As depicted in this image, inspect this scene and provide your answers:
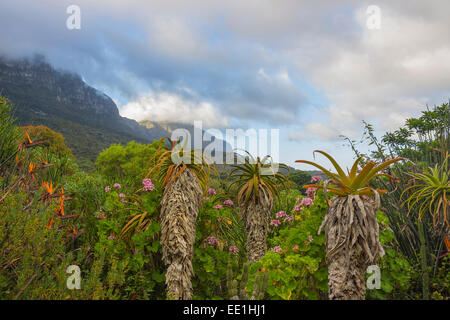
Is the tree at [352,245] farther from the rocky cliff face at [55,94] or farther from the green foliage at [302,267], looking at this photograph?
the rocky cliff face at [55,94]

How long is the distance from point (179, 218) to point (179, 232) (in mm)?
189

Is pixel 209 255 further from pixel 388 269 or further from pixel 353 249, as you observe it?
pixel 388 269

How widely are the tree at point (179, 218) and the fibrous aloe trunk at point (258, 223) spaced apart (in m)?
1.10

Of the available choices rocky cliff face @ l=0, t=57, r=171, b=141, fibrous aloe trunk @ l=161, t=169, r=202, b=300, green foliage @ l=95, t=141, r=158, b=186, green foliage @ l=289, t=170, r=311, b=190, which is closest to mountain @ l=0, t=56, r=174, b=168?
rocky cliff face @ l=0, t=57, r=171, b=141

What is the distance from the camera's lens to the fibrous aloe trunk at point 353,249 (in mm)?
2354

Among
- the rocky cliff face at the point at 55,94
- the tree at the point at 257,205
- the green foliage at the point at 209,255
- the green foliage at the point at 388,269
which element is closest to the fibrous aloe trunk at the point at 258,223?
the tree at the point at 257,205

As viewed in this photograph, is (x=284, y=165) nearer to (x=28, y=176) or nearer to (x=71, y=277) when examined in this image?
(x=71, y=277)

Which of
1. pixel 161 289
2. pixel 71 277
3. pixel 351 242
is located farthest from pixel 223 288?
pixel 351 242

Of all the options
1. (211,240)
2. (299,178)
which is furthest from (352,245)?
(299,178)

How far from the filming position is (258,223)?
4.48 m

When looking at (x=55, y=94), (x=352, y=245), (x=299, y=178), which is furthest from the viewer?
(x=55, y=94)

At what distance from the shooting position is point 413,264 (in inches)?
150

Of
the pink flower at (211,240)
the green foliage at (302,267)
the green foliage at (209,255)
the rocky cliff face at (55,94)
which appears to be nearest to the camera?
the green foliage at (302,267)

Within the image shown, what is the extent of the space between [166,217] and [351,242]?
236cm
